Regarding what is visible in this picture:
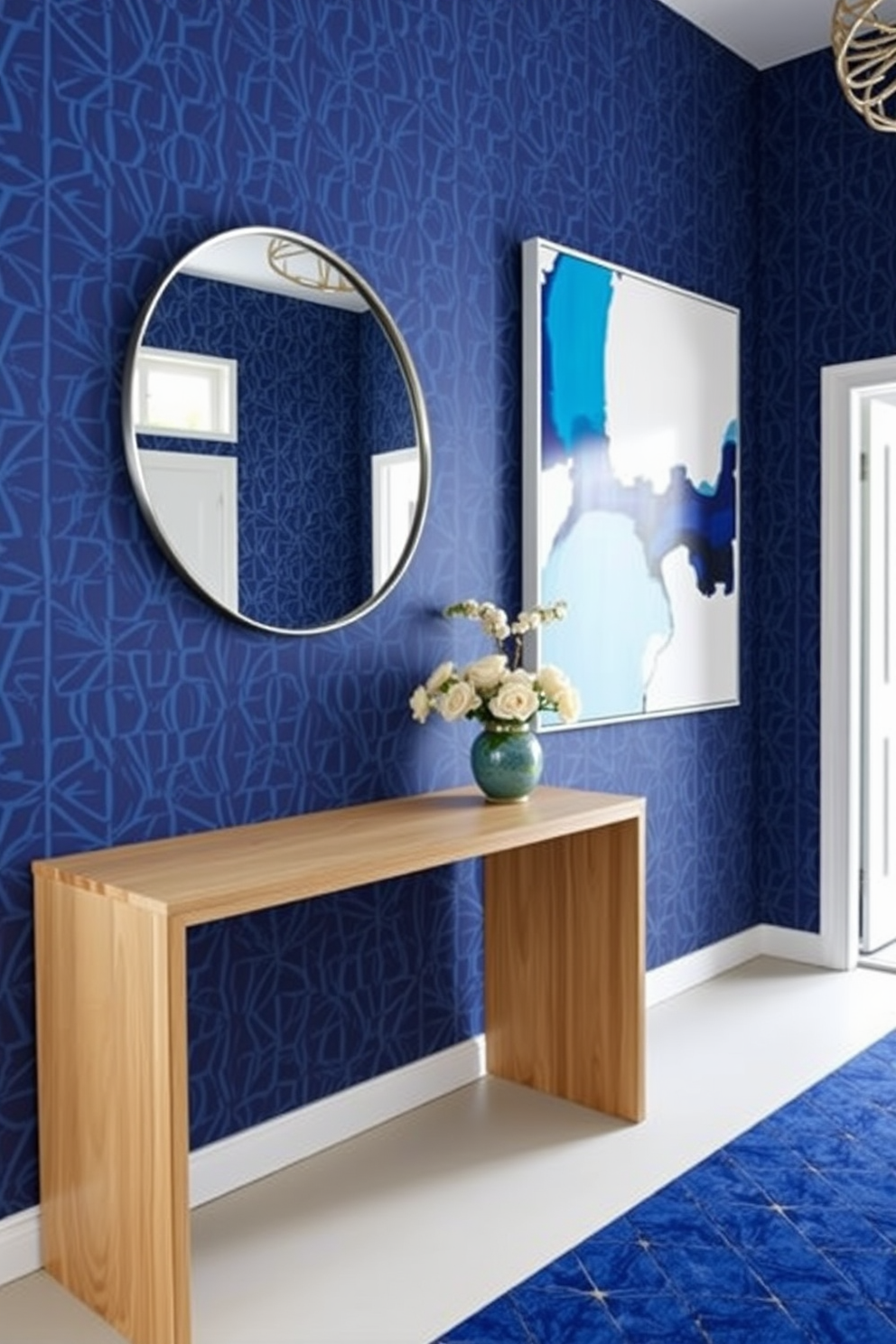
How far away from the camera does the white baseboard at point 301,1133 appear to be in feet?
6.95

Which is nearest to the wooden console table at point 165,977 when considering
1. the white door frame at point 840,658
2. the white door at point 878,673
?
the white door frame at point 840,658

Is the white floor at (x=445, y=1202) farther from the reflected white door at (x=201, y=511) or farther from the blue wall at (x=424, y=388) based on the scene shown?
the reflected white door at (x=201, y=511)

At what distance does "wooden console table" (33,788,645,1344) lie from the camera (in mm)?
1822

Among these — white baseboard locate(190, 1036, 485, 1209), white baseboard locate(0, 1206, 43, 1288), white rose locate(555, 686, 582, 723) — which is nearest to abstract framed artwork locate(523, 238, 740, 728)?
white rose locate(555, 686, 582, 723)

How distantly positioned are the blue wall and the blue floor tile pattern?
2.43ft

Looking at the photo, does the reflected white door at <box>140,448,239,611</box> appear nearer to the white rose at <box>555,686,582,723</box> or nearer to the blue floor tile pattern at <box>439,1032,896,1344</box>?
the white rose at <box>555,686,582,723</box>

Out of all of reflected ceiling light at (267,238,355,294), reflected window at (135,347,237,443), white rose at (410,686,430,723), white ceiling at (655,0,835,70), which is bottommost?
white rose at (410,686,430,723)

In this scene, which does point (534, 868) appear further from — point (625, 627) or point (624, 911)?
point (625, 627)

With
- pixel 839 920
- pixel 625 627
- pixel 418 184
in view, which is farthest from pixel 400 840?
pixel 839 920

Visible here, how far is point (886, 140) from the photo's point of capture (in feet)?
12.1

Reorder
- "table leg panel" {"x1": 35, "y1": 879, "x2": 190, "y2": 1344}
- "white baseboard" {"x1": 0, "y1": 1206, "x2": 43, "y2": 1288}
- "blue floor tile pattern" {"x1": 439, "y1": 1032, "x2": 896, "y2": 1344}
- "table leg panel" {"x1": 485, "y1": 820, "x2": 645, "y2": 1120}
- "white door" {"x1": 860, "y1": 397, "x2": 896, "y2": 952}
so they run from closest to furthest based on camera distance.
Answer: "table leg panel" {"x1": 35, "y1": 879, "x2": 190, "y2": 1344}, "blue floor tile pattern" {"x1": 439, "y1": 1032, "x2": 896, "y2": 1344}, "white baseboard" {"x1": 0, "y1": 1206, "x2": 43, "y2": 1288}, "table leg panel" {"x1": 485, "y1": 820, "x2": 645, "y2": 1120}, "white door" {"x1": 860, "y1": 397, "x2": 896, "y2": 952}

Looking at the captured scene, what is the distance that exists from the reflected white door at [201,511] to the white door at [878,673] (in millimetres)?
2415

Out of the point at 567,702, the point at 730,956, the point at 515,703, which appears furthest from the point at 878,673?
the point at 515,703

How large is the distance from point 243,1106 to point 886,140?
3.35 metres
